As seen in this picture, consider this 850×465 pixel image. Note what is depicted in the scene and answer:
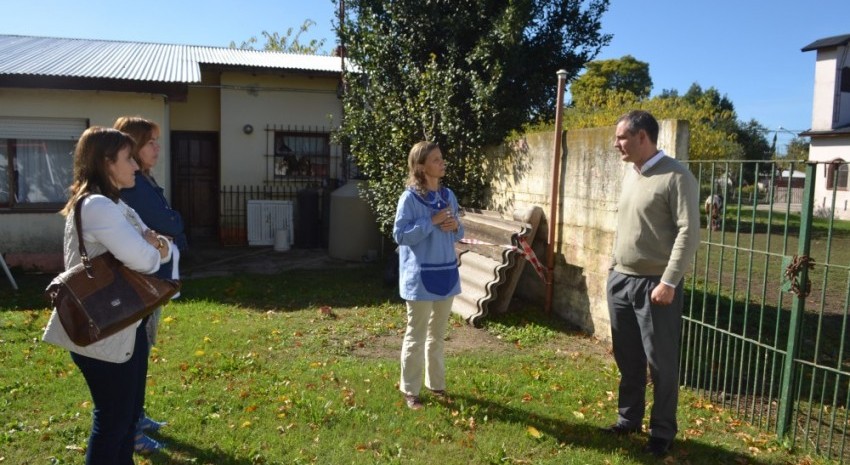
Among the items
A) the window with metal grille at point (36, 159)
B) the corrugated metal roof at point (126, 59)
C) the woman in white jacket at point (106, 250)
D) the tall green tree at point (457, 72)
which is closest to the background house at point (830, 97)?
the corrugated metal roof at point (126, 59)

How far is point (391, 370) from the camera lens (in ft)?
18.3

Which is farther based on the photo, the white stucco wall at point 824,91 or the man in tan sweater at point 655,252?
the white stucco wall at point 824,91

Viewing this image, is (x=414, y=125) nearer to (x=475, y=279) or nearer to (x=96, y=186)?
(x=475, y=279)

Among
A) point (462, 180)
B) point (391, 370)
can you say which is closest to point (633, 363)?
point (391, 370)

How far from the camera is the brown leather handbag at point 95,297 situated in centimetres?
276

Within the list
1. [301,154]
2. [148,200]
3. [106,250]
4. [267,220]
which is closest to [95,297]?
[106,250]

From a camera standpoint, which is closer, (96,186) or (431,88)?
(96,186)

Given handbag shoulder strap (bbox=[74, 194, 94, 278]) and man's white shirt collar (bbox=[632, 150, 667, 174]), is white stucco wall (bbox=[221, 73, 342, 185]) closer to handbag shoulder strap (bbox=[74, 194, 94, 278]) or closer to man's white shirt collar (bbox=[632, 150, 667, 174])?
man's white shirt collar (bbox=[632, 150, 667, 174])

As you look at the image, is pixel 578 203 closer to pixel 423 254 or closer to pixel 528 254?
pixel 528 254

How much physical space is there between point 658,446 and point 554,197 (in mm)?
3556

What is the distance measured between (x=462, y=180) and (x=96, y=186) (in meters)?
6.47

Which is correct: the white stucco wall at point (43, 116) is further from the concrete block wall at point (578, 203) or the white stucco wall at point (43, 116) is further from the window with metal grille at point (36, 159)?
the concrete block wall at point (578, 203)

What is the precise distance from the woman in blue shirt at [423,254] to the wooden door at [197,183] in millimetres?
10269

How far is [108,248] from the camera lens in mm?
2805
